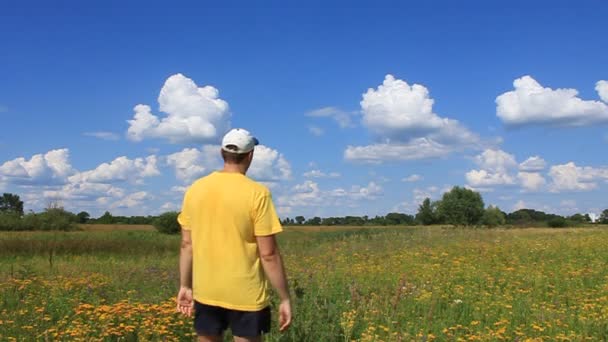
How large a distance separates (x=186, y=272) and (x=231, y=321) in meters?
0.54

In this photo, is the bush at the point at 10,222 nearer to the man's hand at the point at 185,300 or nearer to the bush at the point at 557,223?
the man's hand at the point at 185,300

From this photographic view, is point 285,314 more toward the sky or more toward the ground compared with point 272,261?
more toward the ground

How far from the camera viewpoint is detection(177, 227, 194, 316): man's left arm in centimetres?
404

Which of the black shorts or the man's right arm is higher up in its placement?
the man's right arm

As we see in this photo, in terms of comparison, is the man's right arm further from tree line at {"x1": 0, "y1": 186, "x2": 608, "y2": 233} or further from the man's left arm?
tree line at {"x1": 0, "y1": 186, "x2": 608, "y2": 233}

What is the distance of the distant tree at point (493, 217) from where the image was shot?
9259 cm

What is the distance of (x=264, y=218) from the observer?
367 centimetres

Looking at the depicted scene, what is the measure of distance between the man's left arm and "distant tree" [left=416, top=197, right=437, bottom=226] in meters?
90.2

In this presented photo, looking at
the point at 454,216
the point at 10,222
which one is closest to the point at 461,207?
the point at 454,216

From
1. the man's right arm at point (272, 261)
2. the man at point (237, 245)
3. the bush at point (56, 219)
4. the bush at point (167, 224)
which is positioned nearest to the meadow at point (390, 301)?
the man at point (237, 245)

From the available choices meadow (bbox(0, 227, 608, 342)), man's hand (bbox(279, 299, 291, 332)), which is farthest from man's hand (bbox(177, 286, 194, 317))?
meadow (bbox(0, 227, 608, 342))

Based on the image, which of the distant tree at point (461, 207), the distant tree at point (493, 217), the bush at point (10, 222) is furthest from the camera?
the distant tree at point (493, 217)

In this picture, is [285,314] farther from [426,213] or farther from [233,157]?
[426,213]

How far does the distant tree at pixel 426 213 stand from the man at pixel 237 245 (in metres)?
90.5
